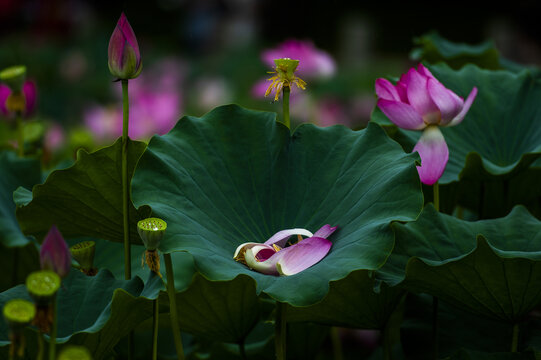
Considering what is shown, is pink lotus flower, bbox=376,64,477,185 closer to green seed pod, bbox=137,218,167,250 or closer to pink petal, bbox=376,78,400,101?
pink petal, bbox=376,78,400,101

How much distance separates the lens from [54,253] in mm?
579

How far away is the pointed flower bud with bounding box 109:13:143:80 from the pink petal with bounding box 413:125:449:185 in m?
0.36

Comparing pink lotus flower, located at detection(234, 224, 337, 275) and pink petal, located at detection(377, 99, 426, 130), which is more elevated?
pink petal, located at detection(377, 99, 426, 130)

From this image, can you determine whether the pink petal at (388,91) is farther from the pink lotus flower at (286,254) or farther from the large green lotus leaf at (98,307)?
the large green lotus leaf at (98,307)

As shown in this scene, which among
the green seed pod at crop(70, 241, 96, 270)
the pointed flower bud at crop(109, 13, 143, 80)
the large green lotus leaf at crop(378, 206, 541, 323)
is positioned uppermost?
the pointed flower bud at crop(109, 13, 143, 80)

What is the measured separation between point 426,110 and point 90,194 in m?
0.43

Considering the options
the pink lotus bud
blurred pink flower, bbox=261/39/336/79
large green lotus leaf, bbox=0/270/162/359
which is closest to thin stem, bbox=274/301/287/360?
large green lotus leaf, bbox=0/270/162/359

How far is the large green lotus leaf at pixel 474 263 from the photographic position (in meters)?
0.72

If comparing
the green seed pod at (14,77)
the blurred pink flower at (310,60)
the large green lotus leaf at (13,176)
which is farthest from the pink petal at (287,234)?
the blurred pink flower at (310,60)

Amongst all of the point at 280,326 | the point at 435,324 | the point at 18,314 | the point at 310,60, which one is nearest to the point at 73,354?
the point at 18,314

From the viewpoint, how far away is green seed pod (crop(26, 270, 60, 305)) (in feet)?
1.76

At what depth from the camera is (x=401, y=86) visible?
2.88ft

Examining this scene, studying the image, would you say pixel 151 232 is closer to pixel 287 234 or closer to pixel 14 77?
pixel 287 234

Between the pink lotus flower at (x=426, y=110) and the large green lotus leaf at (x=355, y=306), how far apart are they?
0.16 m
